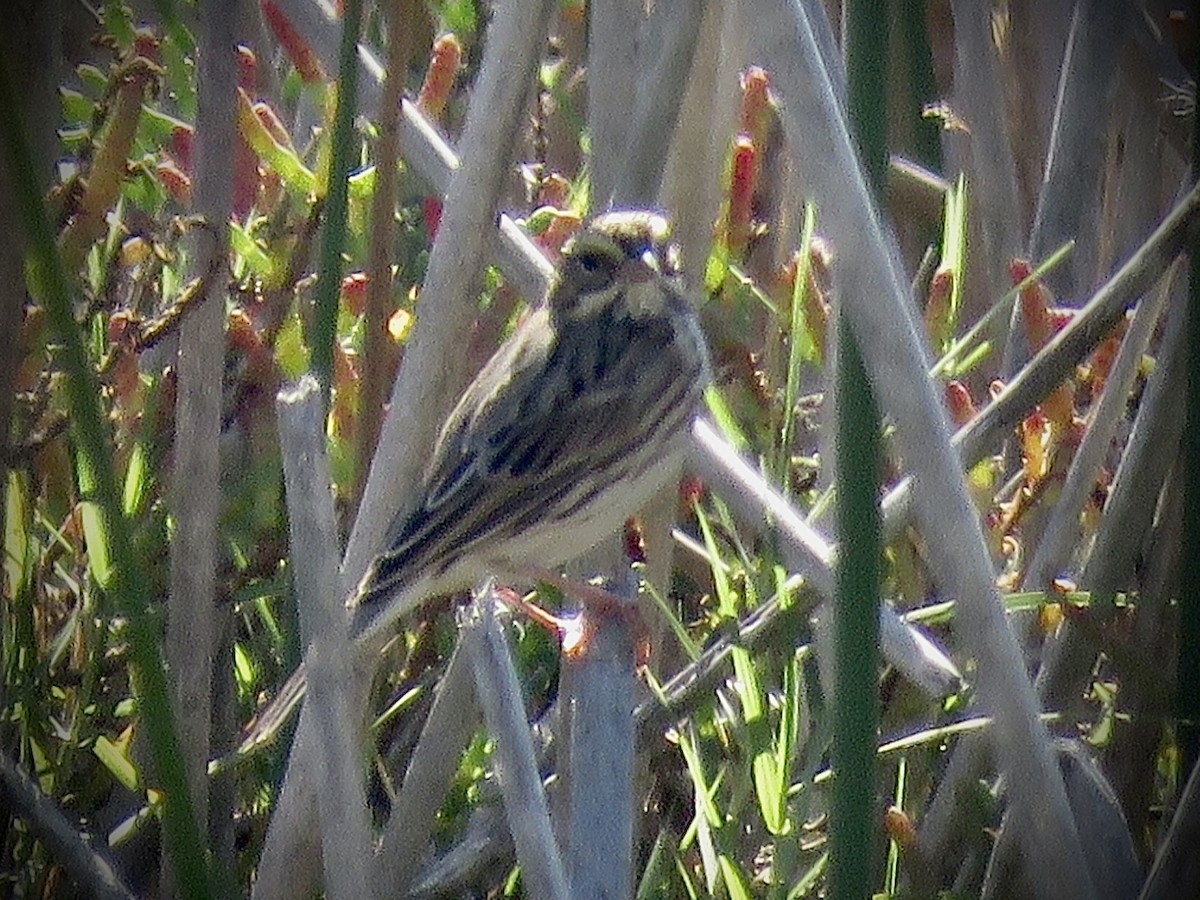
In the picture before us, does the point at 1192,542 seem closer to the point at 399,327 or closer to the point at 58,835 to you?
the point at 399,327

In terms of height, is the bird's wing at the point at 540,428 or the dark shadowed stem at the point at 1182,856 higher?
the bird's wing at the point at 540,428

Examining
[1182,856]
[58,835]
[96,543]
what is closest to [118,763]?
[58,835]

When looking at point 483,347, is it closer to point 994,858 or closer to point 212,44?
point 212,44

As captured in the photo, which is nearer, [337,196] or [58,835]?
[337,196]

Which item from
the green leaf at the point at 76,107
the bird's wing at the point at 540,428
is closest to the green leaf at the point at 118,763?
the bird's wing at the point at 540,428

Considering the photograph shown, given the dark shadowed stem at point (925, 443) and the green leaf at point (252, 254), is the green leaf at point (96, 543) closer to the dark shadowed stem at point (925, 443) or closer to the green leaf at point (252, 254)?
the green leaf at point (252, 254)

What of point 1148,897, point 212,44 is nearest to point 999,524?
point 1148,897

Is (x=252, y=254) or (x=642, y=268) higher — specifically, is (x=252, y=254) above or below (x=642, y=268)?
above
